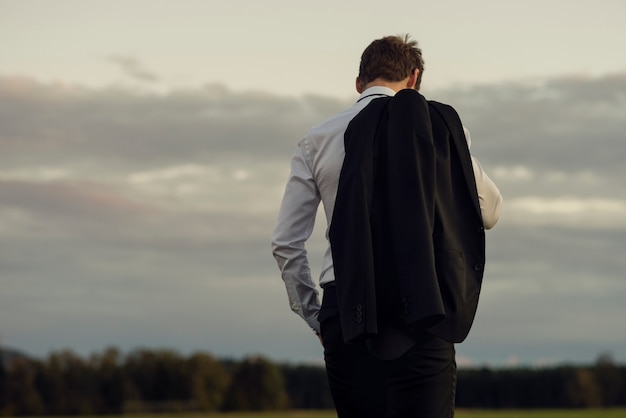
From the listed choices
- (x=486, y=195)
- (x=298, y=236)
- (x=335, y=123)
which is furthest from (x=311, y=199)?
(x=486, y=195)

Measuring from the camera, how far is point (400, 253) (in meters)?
3.91

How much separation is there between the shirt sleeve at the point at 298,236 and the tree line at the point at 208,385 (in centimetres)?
3662

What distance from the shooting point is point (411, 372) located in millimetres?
3934

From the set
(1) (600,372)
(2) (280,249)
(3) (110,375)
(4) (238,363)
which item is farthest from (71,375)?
(2) (280,249)

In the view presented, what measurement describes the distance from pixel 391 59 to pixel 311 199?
0.88 metres

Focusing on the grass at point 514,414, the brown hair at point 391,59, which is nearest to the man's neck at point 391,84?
the brown hair at point 391,59

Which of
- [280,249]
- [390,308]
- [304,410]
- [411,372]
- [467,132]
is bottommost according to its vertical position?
[304,410]

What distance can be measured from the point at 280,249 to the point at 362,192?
85 cm

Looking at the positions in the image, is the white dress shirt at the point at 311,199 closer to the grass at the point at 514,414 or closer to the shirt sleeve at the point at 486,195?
the shirt sleeve at the point at 486,195

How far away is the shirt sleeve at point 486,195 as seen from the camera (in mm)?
4277

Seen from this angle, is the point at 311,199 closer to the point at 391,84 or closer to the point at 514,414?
the point at 391,84

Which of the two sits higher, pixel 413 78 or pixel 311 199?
pixel 413 78

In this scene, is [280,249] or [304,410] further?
[304,410]

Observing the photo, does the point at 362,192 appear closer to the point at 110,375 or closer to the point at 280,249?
the point at 280,249
